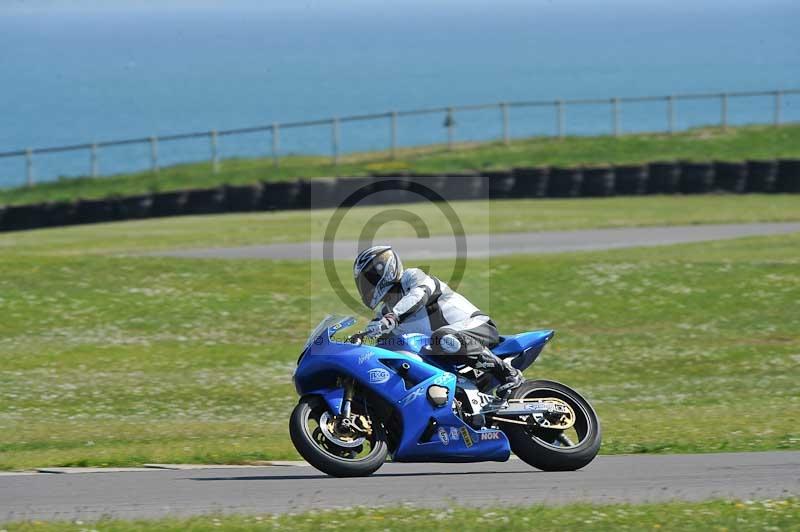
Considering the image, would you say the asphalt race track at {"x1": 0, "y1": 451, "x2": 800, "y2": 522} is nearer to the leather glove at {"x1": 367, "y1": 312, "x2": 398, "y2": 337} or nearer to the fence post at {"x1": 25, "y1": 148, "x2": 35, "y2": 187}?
the leather glove at {"x1": 367, "y1": 312, "x2": 398, "y2": 337}

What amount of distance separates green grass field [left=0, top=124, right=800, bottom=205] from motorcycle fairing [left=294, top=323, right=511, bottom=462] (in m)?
32.3

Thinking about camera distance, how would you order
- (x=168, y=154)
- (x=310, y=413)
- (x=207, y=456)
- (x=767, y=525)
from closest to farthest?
(x=767, y=525) → (x=310, y=413) → (x=207, y=456) → (x=168, y=154)

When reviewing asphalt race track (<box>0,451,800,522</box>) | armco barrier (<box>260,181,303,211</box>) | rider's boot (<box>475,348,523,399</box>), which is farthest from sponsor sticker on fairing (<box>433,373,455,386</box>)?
armco barrier (<box>260,181,303,211</box>)

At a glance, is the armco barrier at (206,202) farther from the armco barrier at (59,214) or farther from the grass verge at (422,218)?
the armco barrier at (59,214)

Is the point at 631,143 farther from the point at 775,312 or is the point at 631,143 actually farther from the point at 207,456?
the point at 207,456

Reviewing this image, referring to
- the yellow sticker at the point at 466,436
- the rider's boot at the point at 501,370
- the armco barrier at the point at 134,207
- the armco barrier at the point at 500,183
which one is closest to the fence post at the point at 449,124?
the armco barrier at the point at 500,183

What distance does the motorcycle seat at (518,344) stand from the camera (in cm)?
1046

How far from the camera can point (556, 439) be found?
10.4 meters

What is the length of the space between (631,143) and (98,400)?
3379 cm

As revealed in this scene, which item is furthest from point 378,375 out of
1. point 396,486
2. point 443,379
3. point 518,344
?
point 518,344

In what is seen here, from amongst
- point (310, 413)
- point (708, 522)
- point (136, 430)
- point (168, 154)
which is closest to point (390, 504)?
point (310, 413)

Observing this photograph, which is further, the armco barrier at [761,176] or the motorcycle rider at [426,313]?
the armco barrier at [761,176]

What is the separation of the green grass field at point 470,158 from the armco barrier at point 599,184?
482cm

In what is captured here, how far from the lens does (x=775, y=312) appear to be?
20.8 metres
